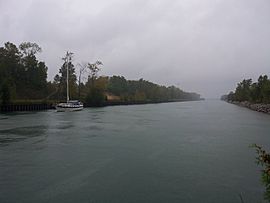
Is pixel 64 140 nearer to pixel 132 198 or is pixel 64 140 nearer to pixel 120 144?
pixel 120 144

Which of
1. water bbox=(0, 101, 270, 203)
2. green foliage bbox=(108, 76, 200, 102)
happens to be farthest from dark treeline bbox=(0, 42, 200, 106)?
water bbox=(0, 101, 270, 203)

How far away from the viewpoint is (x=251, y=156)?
14352 millimetres

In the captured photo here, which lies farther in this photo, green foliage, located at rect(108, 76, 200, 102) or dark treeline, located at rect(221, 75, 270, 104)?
green foliage, located at rect(108, 76, 200, 102)

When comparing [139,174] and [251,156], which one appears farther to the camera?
[251,156]

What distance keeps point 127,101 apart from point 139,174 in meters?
95.3

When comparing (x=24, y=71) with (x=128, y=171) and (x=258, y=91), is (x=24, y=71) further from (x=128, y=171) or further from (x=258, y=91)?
(x=128, y=171)

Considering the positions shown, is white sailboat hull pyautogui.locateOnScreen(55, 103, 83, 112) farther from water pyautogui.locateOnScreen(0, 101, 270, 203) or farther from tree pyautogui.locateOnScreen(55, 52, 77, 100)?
water pyautogui.locateOnScreen(0, 101, 270, 203)

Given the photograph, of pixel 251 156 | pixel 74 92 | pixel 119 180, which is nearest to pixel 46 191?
pixel 119 180

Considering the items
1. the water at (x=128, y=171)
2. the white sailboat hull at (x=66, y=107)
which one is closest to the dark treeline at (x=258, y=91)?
the white sailboat hull at (x=66, y=107)

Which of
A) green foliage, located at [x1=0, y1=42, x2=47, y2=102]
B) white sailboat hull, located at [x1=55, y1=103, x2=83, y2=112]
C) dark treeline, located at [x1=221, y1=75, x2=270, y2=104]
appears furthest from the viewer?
green foliage, located at [x1=0, y1=42, x2=47, y2=102]

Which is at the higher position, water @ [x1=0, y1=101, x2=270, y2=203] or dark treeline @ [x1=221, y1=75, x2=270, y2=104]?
dark treeline @ [x1=221, y1=75, x2=270, y2=104]

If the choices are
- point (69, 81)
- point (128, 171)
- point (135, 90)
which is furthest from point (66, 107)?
point (135, 90)

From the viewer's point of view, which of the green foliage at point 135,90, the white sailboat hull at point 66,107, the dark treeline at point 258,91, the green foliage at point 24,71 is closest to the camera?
the white sailboat hull at point 66,107

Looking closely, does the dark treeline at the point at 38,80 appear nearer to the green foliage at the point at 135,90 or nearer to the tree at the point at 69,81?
the tree at the point at 69,81
